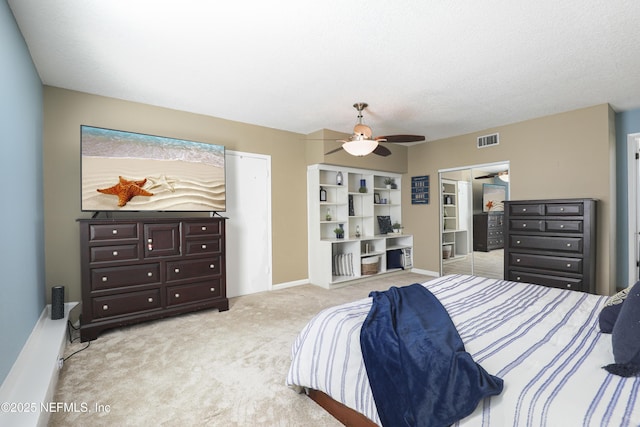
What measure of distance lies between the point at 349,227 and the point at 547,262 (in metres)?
3.04

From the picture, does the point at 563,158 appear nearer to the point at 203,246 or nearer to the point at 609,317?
the point at 609,317

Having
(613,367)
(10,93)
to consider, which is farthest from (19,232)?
(613,367)

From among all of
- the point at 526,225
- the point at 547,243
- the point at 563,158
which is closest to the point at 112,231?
the point at 526,225

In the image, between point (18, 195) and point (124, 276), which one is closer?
point (18, 195)

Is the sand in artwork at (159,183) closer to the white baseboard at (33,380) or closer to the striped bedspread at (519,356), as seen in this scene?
the white baseboard at (33,380)

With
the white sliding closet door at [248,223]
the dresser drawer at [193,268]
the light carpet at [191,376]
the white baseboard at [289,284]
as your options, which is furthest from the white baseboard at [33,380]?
the white baseboard at [289,284]

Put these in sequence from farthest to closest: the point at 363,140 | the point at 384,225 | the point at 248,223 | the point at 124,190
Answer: the point at 384,225 → the point at 248,223 → the point at 363,140 → the point at 124,190

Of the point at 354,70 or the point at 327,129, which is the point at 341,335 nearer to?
the point at 354,70

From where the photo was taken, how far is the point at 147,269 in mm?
3256

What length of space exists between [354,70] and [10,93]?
263cm

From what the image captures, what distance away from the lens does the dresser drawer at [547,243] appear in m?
3.69

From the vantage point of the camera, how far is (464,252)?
5.30 meters

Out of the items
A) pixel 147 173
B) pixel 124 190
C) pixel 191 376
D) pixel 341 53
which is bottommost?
pixel 191 376

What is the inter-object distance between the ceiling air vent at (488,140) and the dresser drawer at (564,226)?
163 cm
